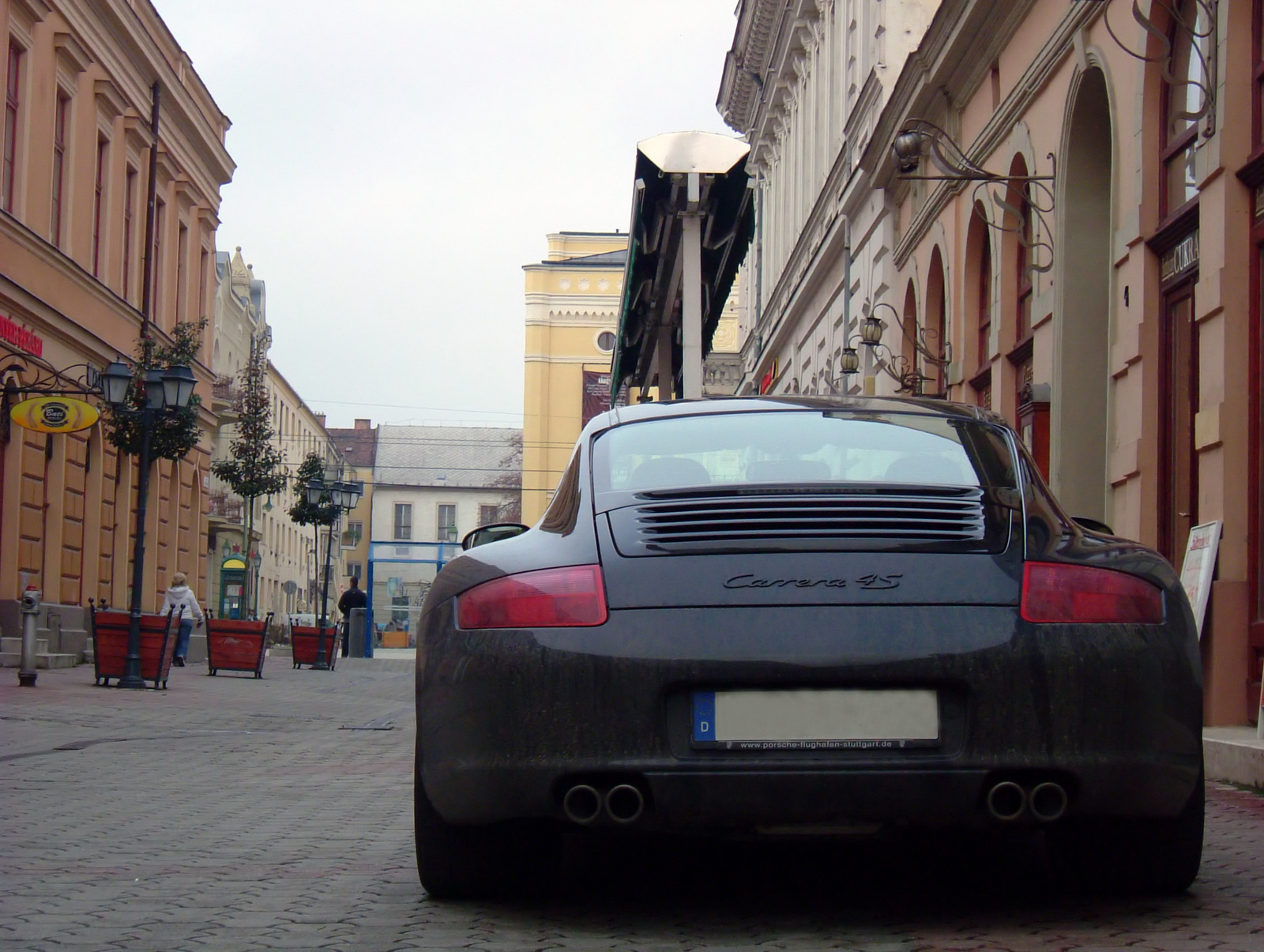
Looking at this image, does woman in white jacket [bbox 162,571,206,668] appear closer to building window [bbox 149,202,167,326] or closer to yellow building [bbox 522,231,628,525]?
building window [bbox 149,202,167,326]

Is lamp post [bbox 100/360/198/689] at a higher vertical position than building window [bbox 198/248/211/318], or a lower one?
lower

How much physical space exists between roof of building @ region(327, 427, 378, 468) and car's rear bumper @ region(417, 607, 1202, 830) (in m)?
107

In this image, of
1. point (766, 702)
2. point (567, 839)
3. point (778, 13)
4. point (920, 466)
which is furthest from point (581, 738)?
point (778, 13)

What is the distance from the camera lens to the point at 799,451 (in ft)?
17.0

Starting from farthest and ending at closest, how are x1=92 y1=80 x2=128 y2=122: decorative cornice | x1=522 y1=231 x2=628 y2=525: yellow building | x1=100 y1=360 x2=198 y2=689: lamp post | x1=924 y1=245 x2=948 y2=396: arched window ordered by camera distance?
1. x1=522 y1=231 x2=628 y2=525: yellow building
2. x1=92 y1=80 x2=128 y2=122: decorative cornice
3. x1=924 y1=245 x2=948 y2=396: arched window
4. x1=100 y1=360 x2=198 y2=689: lamp post

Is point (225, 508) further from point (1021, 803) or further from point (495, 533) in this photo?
point (1021, 803)

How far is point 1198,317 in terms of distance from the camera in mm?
11516

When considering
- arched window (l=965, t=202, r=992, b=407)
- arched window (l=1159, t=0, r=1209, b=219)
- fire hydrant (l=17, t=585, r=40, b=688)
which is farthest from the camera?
arched window (l=965, t=202, r=992, b=407)

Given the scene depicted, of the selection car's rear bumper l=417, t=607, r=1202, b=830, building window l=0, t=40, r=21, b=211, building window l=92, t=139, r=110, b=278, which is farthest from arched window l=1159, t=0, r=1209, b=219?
building window l=92, t=139, r=110, b=278

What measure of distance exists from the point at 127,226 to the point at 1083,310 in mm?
21739

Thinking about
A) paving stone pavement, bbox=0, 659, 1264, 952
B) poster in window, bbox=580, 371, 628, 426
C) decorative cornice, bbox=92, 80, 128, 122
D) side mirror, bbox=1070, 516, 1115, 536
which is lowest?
paving stone pavement, bbox=0, 659, 1264, 952

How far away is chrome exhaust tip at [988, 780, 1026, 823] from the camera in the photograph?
13.9 feet

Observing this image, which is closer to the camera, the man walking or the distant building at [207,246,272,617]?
the man walking

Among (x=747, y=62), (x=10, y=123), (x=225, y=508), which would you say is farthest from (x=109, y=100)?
(x=225, y=508)
